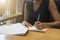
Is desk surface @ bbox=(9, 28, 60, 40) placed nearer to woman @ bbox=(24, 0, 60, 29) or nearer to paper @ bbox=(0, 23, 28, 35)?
paper @ bbox=(0, 23, 28, 35)

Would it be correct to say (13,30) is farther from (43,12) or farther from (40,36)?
(43,12)

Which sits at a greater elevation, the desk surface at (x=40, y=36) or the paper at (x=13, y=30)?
the paper at (x=13, y=30)

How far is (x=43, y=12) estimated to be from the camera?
179 cm

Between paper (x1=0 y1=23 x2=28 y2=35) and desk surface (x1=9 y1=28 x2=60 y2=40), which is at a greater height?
paper (x1=0 y1=23 x2=28 y2=35)

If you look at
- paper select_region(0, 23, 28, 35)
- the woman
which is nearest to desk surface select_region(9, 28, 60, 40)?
paper select_region(0, 23, 28, 35)

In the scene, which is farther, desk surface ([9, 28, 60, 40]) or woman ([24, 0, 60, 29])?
woman ([24, 0, 60, 29])

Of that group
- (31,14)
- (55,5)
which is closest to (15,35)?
(31,14)

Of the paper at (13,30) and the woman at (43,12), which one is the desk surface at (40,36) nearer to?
the paper at (13,30)

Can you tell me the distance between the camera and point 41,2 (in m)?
1.74

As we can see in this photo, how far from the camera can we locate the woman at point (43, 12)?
5.65 ft

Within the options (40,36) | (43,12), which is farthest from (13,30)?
(43,12)

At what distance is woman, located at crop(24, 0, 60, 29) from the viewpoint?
1.72m

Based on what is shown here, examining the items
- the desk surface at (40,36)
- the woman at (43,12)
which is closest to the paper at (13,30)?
the desk surface at (40,36)

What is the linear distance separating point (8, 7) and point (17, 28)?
3.92ft
